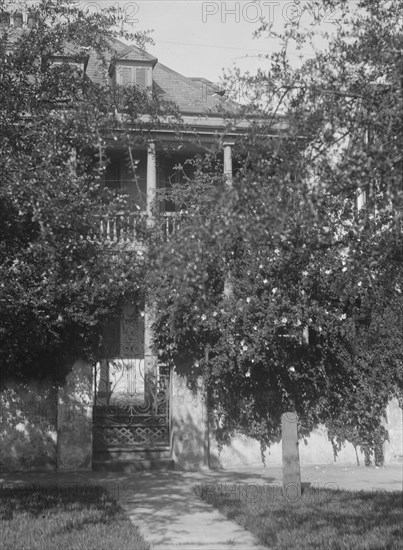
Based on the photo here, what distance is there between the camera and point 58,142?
299 inches

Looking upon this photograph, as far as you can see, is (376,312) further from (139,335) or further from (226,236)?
(226,236)

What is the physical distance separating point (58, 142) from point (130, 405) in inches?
259

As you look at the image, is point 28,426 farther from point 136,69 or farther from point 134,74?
point 136,69

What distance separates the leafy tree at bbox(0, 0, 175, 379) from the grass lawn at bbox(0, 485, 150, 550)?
255 centimetres

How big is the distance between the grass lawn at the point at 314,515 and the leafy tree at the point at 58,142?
2.92 m

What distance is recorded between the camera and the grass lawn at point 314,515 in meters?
7.53

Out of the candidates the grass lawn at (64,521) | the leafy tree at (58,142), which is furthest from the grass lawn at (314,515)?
A: the leafy tree at (58,142)

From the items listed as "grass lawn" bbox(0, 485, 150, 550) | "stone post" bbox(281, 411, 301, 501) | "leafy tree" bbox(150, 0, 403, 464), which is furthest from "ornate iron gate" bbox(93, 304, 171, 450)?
"leafy tree" bbox(150, 0, 403, 464)

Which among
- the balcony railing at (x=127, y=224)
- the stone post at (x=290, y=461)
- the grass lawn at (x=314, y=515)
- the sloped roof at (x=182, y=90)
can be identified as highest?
the sloped roof at (x=182, y=90)

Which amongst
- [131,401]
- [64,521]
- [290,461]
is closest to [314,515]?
[290,461]

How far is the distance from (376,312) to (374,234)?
21.2ft

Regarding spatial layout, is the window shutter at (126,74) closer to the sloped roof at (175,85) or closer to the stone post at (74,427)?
the sloped roof at (175,85)

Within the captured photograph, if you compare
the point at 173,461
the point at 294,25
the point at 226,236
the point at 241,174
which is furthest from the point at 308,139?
the point at 173,461

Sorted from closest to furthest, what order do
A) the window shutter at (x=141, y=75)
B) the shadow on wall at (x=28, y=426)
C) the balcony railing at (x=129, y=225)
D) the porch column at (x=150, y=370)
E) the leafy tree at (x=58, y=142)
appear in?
1. the balcony railing at (x=129, y=225)
2. the leafy tree at (x=58, y=142)
3. the shadow on wall at (x=28, y=426)
4. the porch column at (x=150, y=370)
5. the window shutter at (x=141, y=75)
